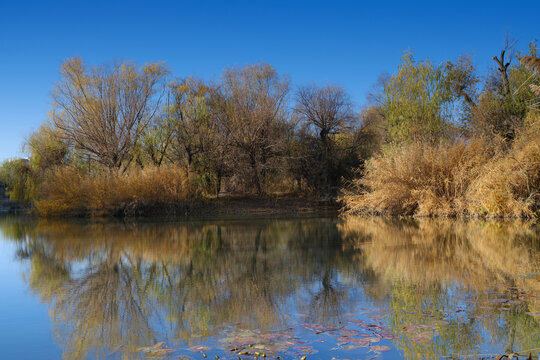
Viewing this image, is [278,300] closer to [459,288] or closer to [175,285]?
[175,285]

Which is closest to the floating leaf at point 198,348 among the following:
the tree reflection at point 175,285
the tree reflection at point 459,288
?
the tree reflection at point 175,285

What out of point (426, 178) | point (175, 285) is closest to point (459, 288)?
point (175, 285)

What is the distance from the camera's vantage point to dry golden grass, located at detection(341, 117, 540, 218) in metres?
16.2

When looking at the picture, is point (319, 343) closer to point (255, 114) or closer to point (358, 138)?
point (255, 114)

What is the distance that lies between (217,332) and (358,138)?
27815mm

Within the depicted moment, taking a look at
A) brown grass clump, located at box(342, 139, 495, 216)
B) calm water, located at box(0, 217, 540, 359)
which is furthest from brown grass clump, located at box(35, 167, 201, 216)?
calm water, located at box(0, 217, 540, 359)

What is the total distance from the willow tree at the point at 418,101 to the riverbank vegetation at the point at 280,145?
6 centimetres

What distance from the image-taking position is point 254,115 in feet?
91.0

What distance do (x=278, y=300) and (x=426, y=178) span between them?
48.8 feet

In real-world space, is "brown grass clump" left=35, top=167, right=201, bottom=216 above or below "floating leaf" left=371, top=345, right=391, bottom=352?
above

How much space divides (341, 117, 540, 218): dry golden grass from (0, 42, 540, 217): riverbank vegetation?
5cm

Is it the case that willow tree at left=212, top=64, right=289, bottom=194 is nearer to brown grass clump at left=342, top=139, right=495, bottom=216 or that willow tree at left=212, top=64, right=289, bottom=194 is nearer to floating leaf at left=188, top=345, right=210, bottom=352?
brown grass clump at left=342, top=139, right=495, bottom=216

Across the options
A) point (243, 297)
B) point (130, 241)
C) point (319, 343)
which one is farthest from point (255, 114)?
point (319, 343)

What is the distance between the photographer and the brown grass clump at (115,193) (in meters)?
23.4
